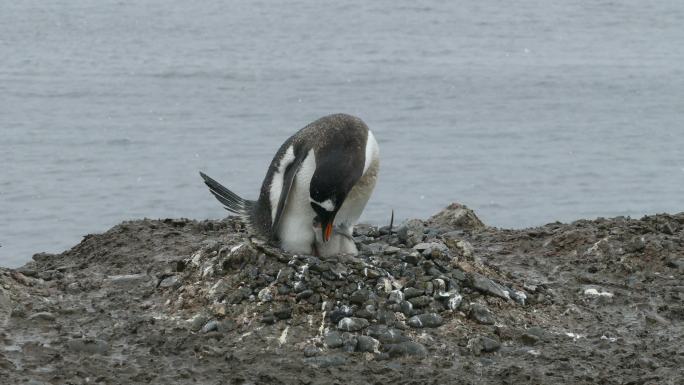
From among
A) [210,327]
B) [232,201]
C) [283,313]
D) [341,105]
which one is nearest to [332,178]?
[283,313]

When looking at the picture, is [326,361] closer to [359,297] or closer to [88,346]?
[359,297]

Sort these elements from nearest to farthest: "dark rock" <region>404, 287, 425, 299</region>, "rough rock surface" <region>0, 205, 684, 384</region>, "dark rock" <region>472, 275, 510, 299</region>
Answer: "rough rock surface" <region>0, 205, 684, 384</region> → "dark rock" <region>404, 287, 425, 299</region> → "dark rock" <region>472, 275, 510, 299</region>

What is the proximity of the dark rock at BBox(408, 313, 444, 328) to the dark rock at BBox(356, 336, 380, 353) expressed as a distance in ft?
0.86

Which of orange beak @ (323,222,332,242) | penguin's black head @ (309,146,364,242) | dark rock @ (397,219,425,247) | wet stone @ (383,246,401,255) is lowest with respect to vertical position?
dark rock @ (397,219,425,247)

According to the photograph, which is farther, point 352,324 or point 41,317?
point 41,317

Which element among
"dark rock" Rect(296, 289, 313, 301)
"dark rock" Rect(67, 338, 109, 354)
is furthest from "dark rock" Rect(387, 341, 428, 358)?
"dark rock" Rect(67, 338, 109, 354)

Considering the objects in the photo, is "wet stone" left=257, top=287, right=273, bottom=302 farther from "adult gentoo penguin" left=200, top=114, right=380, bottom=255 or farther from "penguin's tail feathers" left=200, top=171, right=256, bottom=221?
"penguin's tail feathers" left=200, top=171, right=256, bottom=221

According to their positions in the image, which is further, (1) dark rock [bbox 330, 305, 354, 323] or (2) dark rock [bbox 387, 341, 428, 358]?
(1) dark rock [bbox 330, 305, 354, 323]

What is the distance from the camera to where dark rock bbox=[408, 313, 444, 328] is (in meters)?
5.39

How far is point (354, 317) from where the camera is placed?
5.38 m

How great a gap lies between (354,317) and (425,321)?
1.14ft

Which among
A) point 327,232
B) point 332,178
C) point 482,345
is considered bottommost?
point 482,345

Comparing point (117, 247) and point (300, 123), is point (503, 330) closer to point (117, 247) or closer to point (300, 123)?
point (117, 247)

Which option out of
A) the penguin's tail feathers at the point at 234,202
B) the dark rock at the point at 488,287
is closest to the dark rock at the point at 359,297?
the dark rock at the point at 488,287
